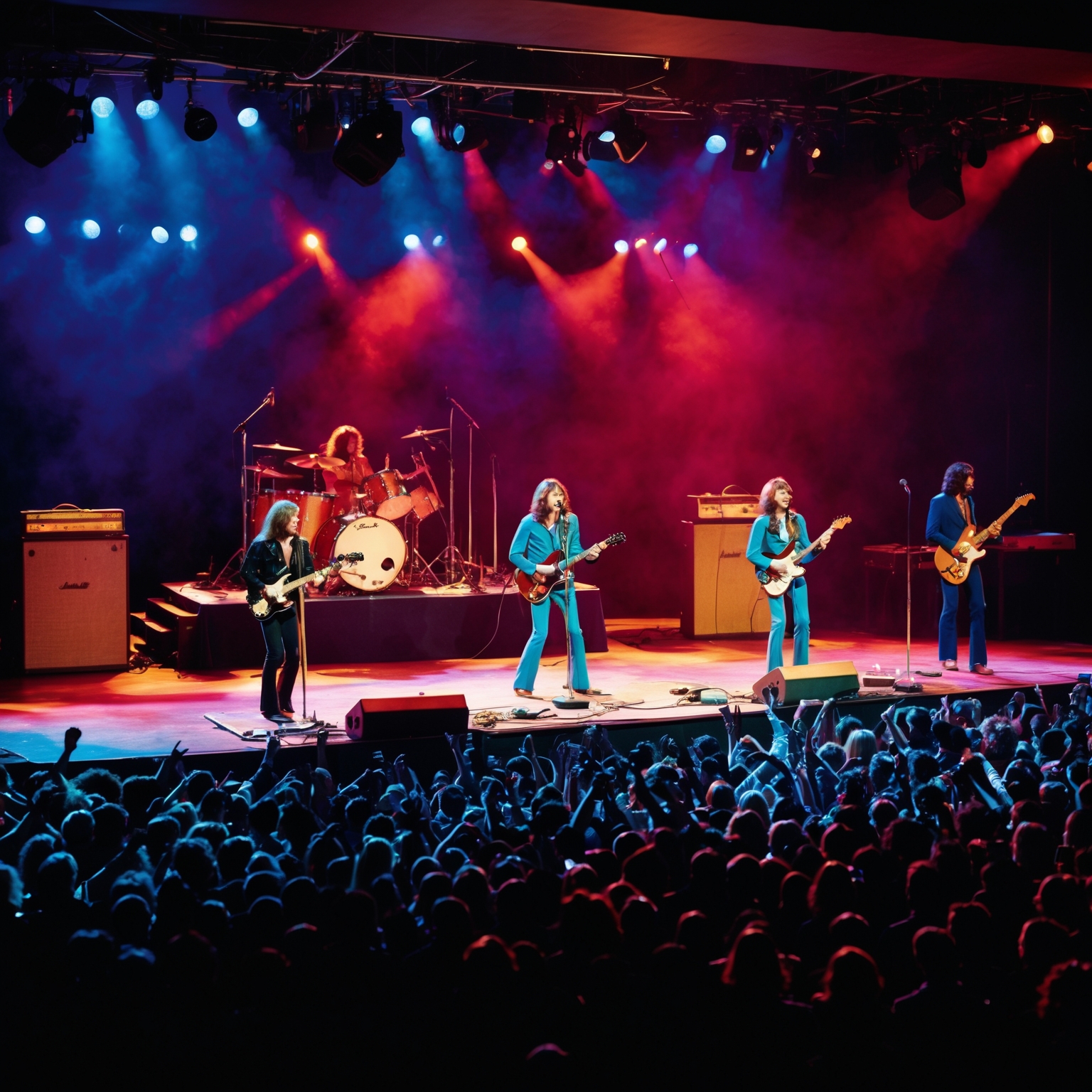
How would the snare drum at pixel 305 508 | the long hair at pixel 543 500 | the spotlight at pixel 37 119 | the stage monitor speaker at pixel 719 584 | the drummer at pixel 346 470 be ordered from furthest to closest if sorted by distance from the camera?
the stage monitor speaker at pixel 719 584, the drummer at pixel 346 470, the snare drum at pixel 305 508, the long hair at pixel 543 500, the spotlight at pixel 37 119

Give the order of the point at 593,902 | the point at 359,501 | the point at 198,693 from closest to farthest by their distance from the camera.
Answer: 1. the point at 593,902
2. the point at 198,693
3. the point at 359,501

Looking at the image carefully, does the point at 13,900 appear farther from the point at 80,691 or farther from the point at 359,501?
the point at 359,501

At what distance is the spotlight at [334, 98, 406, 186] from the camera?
8891 mm

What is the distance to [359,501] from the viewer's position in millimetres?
11945

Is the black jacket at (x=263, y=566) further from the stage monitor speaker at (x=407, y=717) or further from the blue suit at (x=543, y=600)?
the blue suit at (x=543, y=600)

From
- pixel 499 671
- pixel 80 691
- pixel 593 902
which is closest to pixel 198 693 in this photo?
pixel 80 691

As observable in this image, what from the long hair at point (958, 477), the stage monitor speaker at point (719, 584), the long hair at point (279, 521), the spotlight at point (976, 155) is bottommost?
the stage monitor speaker at point (719, 584)

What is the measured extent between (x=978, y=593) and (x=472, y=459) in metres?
6.04

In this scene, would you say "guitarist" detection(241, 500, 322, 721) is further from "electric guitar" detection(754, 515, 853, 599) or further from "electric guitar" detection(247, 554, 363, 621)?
"electric guitar" detection(754, 515, 853, 599)

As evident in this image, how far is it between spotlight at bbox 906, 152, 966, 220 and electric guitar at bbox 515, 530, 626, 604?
15.0 ft

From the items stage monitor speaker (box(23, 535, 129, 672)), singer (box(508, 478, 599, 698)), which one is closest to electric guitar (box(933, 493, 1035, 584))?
singer (box(508, 478, 599, 698))

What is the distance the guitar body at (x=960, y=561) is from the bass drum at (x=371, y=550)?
4.94m

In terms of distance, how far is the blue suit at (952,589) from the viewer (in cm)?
1002

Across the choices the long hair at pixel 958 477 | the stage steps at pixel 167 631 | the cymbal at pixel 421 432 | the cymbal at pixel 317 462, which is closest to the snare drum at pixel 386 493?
the cymbal at pixel 317 462
